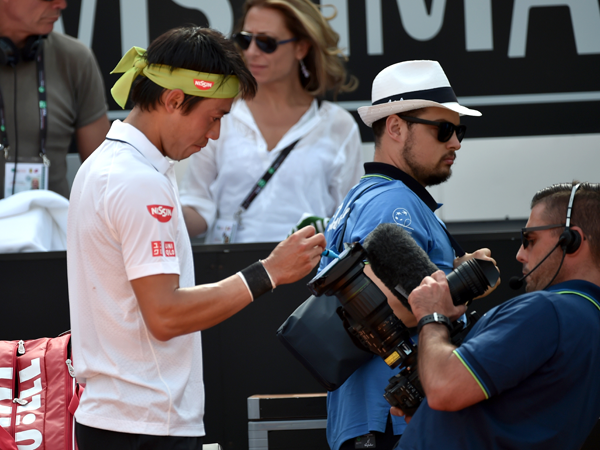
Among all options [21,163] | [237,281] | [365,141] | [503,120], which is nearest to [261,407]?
[237,281]

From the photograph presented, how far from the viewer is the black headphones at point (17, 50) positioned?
12.3 feet

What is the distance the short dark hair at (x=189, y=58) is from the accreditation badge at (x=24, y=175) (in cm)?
178

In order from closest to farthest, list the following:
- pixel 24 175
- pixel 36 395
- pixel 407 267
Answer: pixel 407 267, pixel 36 395, pixel 24 175

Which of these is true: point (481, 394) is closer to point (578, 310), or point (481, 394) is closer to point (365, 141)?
point (578, 310)

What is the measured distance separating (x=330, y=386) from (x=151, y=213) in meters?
0.75

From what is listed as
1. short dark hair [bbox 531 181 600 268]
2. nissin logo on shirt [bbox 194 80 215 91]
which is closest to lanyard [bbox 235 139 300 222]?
nissin logo on shirt [bbox 194 80 215 91]

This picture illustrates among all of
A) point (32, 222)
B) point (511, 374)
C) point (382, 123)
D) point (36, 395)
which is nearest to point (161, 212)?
point (511, 374)

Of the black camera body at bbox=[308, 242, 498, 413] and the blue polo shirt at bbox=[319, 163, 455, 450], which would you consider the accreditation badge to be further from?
the black camera body at bbox=[308, 242, 498, 413]

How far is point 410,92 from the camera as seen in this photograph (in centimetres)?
259

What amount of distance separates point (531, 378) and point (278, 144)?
241 cm

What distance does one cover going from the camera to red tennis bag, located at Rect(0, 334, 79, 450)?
268 cm

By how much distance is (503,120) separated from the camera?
456 centimetres

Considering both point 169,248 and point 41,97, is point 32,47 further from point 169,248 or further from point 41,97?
point 169,248

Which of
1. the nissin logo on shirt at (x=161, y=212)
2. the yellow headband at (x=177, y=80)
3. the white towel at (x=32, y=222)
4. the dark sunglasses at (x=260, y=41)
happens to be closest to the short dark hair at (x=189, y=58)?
the yellow headband at (x=177, y=80)
